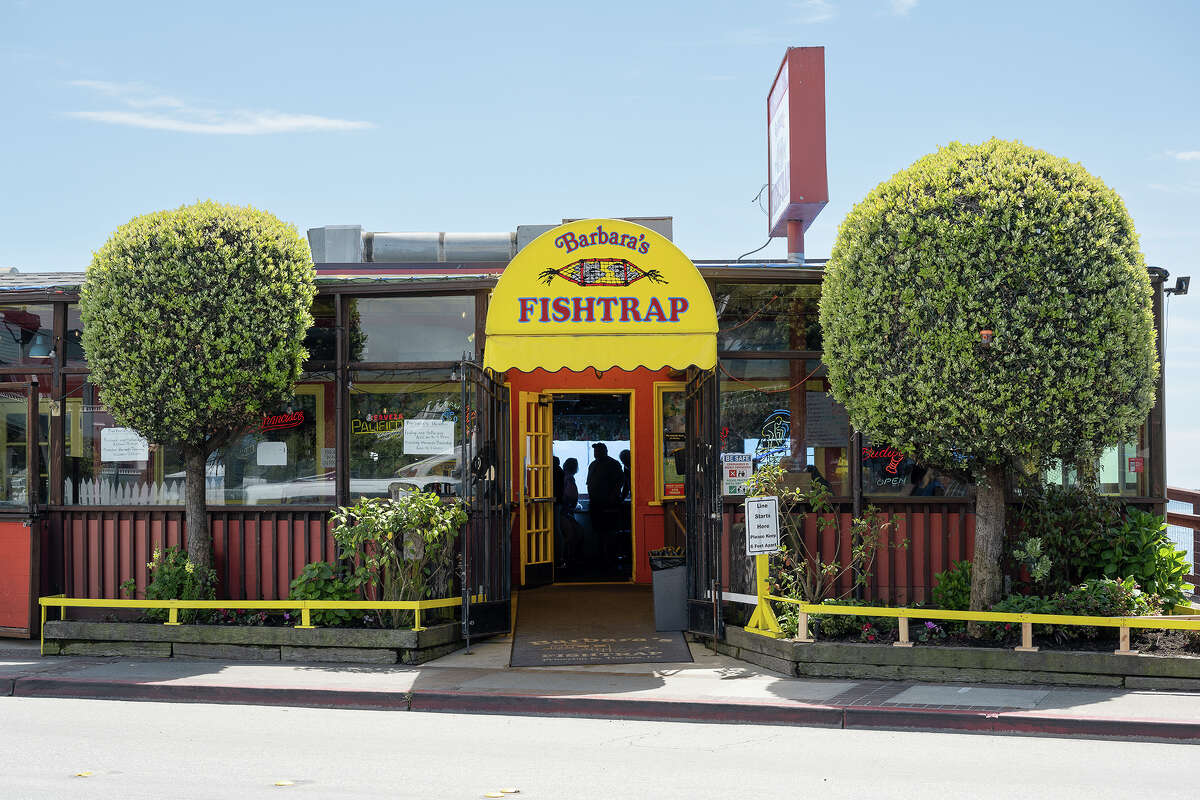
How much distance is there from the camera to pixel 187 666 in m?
9.93

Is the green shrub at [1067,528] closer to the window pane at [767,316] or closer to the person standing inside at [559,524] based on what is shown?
the window pane at [767,316]

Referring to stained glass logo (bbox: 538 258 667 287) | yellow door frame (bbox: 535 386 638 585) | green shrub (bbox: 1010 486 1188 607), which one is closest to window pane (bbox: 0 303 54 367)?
stained glass logo (bbox: 538 258 667 287)

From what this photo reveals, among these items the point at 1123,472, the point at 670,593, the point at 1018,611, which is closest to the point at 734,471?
the point at 670,593

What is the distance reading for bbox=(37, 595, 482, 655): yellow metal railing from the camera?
1004 centimetres

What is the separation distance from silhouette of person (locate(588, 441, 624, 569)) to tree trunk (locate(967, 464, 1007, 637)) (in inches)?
238

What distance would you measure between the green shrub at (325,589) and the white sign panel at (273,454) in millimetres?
1346


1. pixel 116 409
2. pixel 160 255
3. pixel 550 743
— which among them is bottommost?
pixel 550 743

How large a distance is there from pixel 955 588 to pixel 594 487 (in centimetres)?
580

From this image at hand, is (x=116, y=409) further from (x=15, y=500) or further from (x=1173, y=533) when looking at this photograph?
(x=1173, y=533)

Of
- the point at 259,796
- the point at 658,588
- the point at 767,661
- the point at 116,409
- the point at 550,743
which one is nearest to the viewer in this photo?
the point at 259,796

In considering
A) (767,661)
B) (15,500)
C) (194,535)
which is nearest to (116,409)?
(194,535)

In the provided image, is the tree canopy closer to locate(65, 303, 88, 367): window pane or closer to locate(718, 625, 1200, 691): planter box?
locate(718, 625, 1200, 691): planter box

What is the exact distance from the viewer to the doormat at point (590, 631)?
1009 cm

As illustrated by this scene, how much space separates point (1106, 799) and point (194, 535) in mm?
8401
